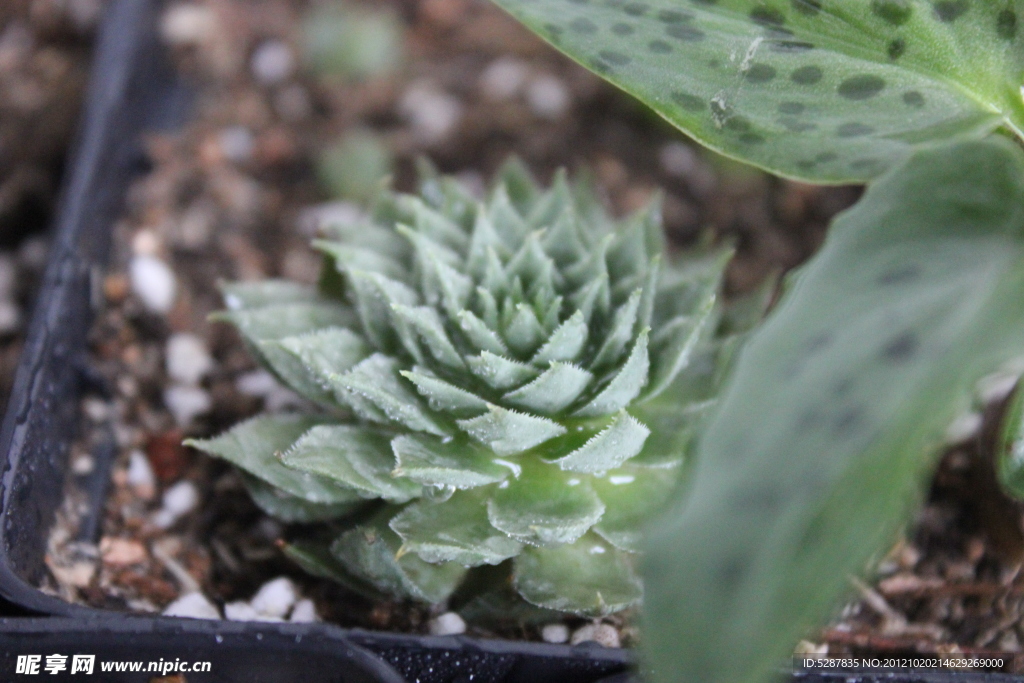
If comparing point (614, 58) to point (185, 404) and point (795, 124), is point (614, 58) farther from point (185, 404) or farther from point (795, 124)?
point (185, 404)

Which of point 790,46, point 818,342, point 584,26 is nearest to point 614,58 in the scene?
point 584,26

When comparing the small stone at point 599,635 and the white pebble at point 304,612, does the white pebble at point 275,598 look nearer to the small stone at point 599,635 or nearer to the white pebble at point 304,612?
the white pebble at point 304,612

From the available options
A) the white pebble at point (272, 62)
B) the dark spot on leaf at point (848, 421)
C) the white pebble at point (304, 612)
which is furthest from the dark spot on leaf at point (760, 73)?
the white pebble at point (272, 62)

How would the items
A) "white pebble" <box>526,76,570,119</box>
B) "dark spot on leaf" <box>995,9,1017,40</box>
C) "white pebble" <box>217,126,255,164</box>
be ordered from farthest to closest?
1. "white pebble" <box>526,76,570,119</box>
2. "white pebble" <box>217,126,255,164</box>
3. "dark spot on leaf" <box>995,9,1017,40</box>

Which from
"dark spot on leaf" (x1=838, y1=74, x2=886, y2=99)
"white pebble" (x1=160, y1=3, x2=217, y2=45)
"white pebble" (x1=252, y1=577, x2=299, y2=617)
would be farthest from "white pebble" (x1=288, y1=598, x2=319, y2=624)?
"white pebble" (x1=160, y1=3, x2=217, y2=45)

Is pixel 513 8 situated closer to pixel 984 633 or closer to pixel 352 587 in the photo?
pixel 352 587

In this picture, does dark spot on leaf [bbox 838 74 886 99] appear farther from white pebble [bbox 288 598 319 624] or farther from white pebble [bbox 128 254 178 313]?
white pebble [bbox 128 254 178 313]
